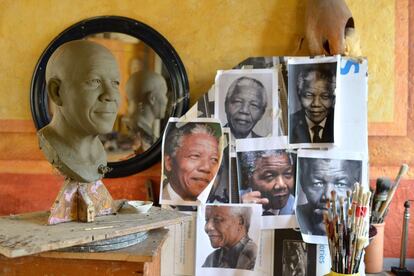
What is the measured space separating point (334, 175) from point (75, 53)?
798 mm

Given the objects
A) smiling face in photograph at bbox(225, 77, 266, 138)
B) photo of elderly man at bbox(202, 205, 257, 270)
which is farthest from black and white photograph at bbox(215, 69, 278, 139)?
photo of elderly man at bbox(202, 205, 257, 270)

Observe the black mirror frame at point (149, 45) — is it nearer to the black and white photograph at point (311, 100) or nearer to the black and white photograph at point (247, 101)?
the black and white photograph at point (247, 101)

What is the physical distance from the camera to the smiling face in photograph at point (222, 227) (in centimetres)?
117

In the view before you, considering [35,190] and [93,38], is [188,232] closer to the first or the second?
[35,190]

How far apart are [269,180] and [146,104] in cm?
47

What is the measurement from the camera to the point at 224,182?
1.19 meters

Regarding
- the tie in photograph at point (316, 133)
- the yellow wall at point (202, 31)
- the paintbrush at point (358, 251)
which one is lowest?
the paintbrush at point (358, 251)

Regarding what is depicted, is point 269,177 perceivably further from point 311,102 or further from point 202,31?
point 202,31

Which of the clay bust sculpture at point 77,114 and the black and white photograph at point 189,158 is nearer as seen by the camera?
the clay bust sculpture at point 77,114

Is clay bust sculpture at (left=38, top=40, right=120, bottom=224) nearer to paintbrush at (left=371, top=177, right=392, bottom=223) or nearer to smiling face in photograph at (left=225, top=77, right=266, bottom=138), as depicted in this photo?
smiling face in photograph at (left=225, top=77, right=266, bottom=138)

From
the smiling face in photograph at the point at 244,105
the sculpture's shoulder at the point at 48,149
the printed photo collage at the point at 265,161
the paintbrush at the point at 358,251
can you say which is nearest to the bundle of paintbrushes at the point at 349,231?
the paintbrush at the point at 358,251

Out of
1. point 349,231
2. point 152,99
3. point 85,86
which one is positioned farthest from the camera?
point 152,99

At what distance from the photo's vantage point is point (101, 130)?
0.80 m

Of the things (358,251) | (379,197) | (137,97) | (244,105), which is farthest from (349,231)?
(137,97)
